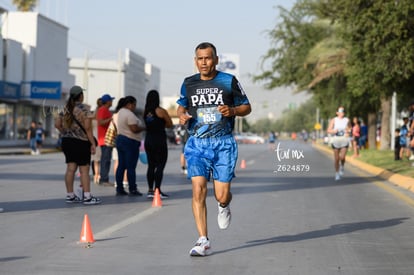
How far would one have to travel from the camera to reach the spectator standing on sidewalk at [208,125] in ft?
25.7

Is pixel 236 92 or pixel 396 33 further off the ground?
pixel 396 33

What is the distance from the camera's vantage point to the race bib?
7836mm

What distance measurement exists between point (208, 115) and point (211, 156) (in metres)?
0.39

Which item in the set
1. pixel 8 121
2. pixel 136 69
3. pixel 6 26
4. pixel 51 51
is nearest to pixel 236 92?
pixel 8 121

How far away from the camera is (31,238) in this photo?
9.01 m

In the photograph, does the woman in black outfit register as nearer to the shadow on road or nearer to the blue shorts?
the shadow on road

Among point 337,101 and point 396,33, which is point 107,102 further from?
point 337,101

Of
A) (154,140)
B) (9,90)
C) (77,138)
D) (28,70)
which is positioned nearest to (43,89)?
(9,90)

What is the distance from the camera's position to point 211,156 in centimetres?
791

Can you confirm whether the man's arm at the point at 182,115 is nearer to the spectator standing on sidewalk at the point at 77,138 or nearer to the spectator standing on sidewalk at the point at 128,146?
the spectator standing on sidewalk at the point at 77,138

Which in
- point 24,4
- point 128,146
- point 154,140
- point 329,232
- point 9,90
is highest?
point 24,4

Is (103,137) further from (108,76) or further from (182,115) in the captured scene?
(108,76)

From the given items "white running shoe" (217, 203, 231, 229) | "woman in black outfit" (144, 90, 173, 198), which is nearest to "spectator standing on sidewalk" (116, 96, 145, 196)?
"woman in black outfit" (144, 90, 173, 198)

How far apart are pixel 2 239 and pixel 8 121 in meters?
54.4
